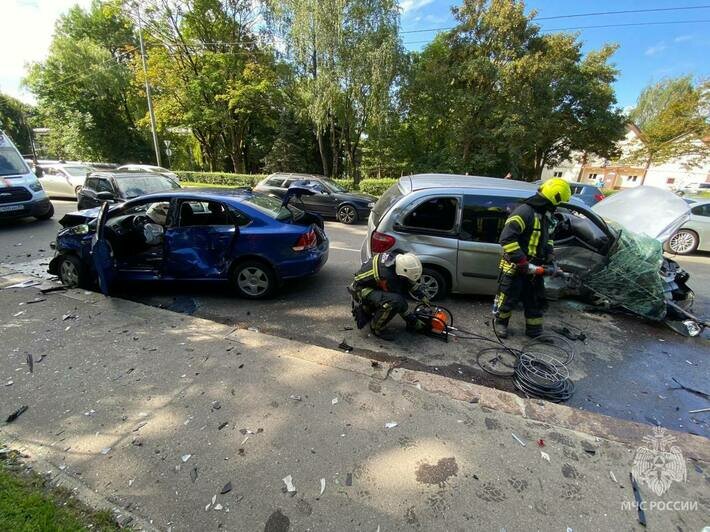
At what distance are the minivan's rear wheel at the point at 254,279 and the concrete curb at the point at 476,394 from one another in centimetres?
97

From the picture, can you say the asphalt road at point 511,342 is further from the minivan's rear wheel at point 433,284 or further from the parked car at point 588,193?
the parked car at point 588,193

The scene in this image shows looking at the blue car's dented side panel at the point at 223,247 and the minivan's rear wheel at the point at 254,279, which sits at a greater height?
the blue car's dented side panel at the point at 223,247

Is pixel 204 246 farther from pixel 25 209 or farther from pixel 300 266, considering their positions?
pixel 25 209

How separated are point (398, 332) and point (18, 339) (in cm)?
423

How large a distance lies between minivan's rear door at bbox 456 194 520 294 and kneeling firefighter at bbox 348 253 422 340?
1.17 meters

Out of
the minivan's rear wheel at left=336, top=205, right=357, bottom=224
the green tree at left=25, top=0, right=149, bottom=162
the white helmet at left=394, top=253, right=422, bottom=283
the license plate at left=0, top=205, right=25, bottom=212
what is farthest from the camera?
the green tree at left=25, top=0, right=149, bottom=162

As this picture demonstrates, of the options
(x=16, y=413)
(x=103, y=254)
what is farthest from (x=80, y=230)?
(x=16, y=413)

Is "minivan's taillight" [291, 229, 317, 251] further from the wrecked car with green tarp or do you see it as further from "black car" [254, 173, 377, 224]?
"black car" [254, 173, 377, 224]

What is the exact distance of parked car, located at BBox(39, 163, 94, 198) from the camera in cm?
1320

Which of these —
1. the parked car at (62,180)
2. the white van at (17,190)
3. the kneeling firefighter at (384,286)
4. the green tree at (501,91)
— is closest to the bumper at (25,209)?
the white van at (17,190)

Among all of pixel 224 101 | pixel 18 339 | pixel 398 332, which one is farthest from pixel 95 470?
pixel 224 101

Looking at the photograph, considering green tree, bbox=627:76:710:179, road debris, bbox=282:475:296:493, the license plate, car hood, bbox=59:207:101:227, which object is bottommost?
road debris, bbox=282:475:296:493

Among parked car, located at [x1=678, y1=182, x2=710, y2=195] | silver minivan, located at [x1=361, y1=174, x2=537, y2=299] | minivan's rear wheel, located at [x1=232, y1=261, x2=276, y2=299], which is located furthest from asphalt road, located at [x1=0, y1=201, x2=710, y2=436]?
parked car, located at [x1=678, y1=182, x2=710, y2=195]

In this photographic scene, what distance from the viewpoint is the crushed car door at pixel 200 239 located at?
15.0ft
